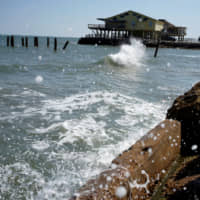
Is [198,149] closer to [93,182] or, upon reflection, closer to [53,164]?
[93,182]

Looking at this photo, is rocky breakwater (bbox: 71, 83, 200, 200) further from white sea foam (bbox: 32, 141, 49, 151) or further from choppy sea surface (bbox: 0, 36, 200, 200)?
white sea foam (bbox: 32, 141, 49, 151)

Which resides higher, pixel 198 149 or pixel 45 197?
pixel 198 149

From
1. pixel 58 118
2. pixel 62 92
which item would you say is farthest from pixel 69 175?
pixel 62 92

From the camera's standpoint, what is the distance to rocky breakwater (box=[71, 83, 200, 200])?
224 cm

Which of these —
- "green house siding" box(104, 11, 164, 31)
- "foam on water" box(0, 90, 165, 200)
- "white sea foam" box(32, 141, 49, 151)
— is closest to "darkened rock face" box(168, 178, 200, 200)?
"foam on water" box(0, 90, 165, 200)

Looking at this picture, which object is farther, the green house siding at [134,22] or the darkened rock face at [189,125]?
the green house siding at [134,22]

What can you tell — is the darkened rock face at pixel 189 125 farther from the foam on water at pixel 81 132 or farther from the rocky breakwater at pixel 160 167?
the foam on water at pixel 81 132

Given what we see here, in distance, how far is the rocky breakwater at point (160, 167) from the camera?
2236mm

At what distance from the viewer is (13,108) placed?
696 centimetres

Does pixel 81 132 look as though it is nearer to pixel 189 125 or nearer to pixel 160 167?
pixel 189 125

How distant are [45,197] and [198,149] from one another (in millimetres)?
2335

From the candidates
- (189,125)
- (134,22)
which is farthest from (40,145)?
(134,22)

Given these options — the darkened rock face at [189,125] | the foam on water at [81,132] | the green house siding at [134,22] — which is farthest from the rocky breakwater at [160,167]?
the green house siding at [134,22]

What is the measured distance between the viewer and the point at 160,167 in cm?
300
